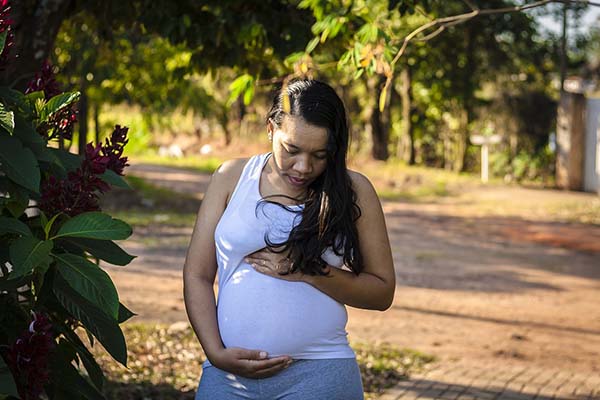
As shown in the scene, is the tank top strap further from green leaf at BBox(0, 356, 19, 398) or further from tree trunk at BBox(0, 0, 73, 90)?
tree trunk at BBox(0, 0, 73, 90)

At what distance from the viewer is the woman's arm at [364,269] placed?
2.89 m

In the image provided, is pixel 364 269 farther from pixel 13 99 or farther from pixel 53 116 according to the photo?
pixel 13 99

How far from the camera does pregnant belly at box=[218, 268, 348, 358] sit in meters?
2.86

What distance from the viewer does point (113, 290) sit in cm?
260

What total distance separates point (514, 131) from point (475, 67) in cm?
221

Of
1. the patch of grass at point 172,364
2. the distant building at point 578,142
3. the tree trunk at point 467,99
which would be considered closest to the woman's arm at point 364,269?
the patch of grass at point 172,364

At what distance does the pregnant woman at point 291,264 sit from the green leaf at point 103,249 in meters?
0.29

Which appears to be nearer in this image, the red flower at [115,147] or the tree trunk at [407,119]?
the red flower at [115,147]

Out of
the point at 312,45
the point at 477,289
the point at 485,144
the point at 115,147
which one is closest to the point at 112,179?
the point at 115,147

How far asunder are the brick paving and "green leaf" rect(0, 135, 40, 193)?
416 cm

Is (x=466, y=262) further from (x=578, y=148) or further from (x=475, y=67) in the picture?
(x=475, y=67)

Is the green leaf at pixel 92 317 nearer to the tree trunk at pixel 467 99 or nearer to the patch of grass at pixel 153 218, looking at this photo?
the patch of grass at pixel 153 218

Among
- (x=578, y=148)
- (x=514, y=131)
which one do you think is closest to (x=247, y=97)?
(x=578, y=148)

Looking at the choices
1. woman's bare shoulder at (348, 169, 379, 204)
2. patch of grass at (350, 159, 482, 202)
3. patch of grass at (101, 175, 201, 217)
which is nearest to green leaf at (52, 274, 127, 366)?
woman's bare shoulder at (348, 169, 379, 204)
